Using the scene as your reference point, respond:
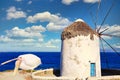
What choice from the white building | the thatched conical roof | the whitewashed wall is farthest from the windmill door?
the thatched conical roof

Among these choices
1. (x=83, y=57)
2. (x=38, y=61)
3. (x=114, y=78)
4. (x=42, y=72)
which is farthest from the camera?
(x=42, y=72)

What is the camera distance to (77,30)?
17312 mm

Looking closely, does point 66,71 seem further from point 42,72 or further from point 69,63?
point 42,72

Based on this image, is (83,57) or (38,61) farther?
(83,57)

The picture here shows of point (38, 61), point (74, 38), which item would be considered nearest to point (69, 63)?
point (74, 38)

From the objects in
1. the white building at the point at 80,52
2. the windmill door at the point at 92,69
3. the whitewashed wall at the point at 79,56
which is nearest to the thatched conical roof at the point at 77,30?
the white building at the point at 80,52

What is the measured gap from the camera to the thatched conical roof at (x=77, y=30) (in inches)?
677

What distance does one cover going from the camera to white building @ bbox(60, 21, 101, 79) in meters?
17.0

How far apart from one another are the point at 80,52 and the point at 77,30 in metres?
1.68

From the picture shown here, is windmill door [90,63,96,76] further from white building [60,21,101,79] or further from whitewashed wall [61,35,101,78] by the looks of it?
whitewashed wall [61,35,101,78]

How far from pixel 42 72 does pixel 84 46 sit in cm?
491

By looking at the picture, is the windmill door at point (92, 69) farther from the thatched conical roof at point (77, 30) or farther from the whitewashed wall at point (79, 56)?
the thatched conical roof at point (77, 30)

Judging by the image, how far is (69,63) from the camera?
1717cm

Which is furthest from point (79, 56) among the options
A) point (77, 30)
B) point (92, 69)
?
point (77, 30)
